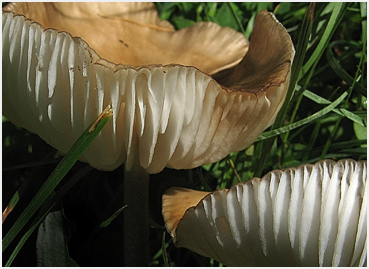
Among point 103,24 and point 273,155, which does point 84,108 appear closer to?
point 103,24

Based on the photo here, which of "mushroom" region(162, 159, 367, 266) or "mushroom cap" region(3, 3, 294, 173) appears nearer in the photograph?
"mushroom" region(162, 159, 367, 266)

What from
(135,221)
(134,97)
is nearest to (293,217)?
(134,97)

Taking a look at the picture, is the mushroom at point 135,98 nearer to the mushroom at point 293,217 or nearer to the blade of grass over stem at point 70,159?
the blade of grass over stem at point 70,159

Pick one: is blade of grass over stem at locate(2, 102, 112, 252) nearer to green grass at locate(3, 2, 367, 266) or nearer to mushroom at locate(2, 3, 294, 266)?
mushroom at locate(2, 3, 294, 266)

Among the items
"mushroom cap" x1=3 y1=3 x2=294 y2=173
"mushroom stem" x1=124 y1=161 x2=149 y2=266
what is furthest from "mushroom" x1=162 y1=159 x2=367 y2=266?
"mushroom stem" x1=124 y1=161 x2=149 y2=266

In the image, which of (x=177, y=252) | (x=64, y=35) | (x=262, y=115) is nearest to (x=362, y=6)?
(x=262, y=115)

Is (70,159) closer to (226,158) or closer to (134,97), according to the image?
(134,97)

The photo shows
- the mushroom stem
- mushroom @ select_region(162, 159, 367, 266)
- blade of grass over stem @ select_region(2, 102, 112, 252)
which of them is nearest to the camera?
mushroom @ select_region(162, 159, 367, 266)
